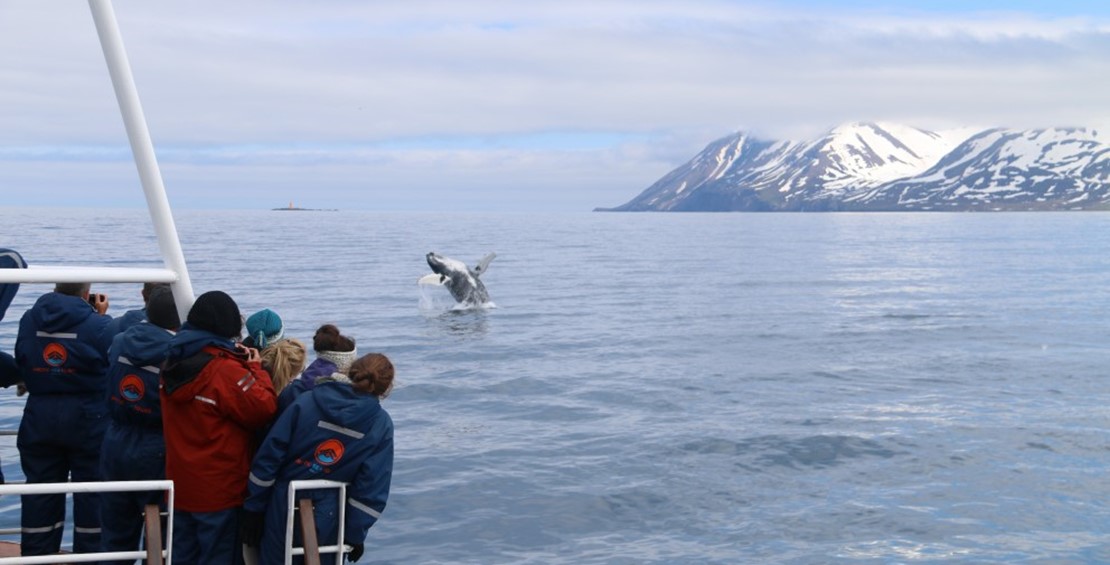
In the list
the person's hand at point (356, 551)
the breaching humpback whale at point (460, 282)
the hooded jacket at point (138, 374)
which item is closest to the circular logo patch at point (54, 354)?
the hooded jacket at point (138, 374)

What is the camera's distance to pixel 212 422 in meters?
7.00

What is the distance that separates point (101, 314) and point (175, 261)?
238 centimetres

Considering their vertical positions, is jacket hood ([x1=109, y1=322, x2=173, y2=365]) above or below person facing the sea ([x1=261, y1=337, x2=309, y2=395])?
above

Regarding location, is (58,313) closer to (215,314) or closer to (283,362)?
(283,362)

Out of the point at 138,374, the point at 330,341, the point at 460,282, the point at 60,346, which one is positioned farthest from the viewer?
the point at 460,282

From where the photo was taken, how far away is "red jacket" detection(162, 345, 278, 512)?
6.88 meters

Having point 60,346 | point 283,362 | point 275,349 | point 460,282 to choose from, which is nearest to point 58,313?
point 60,346

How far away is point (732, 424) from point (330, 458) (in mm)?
14259

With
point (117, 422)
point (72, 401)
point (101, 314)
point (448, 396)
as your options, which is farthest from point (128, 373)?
point (448, 396)

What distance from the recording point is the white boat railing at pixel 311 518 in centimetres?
696

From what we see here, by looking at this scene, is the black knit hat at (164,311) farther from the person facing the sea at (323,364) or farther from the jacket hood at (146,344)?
the person facing the sea at (323,364)

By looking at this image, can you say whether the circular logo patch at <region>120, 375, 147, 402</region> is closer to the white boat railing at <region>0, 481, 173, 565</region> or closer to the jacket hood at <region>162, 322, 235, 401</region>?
the jacket hood at <region>162, 322, 235, 401</region>

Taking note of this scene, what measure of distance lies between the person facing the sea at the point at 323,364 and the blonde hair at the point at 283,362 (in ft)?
0.50

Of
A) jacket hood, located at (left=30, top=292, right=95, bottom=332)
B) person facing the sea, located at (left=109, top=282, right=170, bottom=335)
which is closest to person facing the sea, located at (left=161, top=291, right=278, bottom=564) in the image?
jacket hood, located at (left=30, top=292, right=95, bottom=332)
